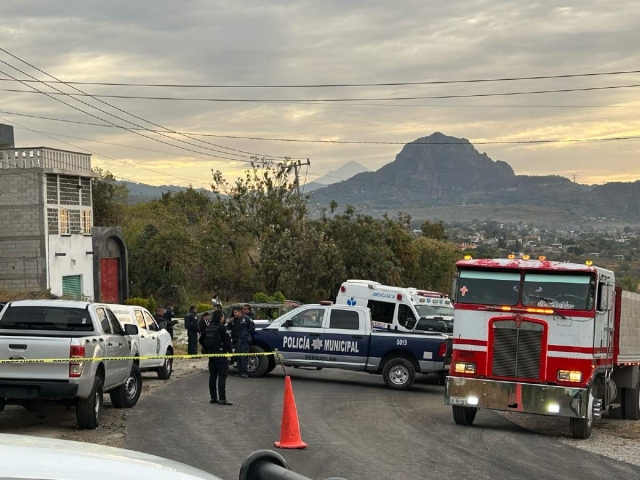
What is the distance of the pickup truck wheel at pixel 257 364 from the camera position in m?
23.2

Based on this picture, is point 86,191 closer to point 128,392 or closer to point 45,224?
point 45,224

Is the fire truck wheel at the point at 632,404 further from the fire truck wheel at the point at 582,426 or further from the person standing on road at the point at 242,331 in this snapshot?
the person standing on road at the point at 242,331

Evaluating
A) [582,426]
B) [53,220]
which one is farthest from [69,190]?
[582,426]

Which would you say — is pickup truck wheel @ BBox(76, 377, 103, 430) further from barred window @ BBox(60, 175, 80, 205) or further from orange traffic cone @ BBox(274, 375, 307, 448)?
barred window @ BBox(60, 175, 80, 205)

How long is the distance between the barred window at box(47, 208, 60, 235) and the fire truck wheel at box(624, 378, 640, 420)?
103 feet

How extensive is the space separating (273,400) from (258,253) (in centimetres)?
3934

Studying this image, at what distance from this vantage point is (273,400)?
725 inches

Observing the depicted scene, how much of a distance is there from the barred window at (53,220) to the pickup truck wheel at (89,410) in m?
30.7

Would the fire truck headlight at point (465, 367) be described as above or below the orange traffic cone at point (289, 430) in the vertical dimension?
above

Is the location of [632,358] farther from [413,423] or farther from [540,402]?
[413,423]

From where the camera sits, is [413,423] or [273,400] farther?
[273,400]

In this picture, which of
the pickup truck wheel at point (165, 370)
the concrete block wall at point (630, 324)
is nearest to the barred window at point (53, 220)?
the pickup truck wheel at point (165, 370)

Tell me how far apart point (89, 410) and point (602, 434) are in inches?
350

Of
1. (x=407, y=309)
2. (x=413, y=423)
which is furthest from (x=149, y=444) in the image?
(x=407, y=309)
